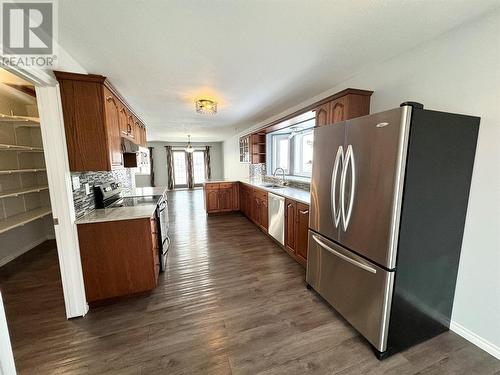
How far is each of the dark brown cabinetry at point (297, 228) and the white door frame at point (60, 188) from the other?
7.78ft

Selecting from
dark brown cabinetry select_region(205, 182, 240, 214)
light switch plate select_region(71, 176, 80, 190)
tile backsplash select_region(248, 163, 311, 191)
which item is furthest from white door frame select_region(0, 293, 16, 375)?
dark brown cabinetry select_region(205, 182, 240, 214)

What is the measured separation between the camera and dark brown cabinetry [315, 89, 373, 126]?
2.16m

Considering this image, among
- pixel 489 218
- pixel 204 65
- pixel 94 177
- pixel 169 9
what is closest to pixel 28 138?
pixel 94 177

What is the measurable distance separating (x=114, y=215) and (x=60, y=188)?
50 cm

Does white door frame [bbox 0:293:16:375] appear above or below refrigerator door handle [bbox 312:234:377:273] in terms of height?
below

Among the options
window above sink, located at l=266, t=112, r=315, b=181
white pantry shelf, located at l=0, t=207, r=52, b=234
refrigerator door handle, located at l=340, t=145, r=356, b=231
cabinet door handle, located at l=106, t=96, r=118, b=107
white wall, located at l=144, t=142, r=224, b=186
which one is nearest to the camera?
refrigerator door handle, located at l=340, t=145, r=356, b=231

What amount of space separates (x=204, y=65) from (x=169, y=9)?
79 centimetres

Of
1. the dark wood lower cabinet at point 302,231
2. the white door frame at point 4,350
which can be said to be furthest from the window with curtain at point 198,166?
the white door frame at point 4,350

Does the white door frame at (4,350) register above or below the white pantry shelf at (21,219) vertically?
below

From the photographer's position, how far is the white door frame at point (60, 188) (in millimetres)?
1674

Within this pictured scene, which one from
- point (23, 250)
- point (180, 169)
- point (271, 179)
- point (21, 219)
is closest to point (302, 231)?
point (271, 179)

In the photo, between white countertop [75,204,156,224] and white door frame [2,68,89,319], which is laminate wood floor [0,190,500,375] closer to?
white door frame [2,68,89,319]

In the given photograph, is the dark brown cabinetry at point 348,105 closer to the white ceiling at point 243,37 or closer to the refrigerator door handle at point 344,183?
the white ceiling at point 243,37

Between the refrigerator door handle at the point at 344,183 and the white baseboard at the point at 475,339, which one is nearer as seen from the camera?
the white baseboard at the point at 475,339
